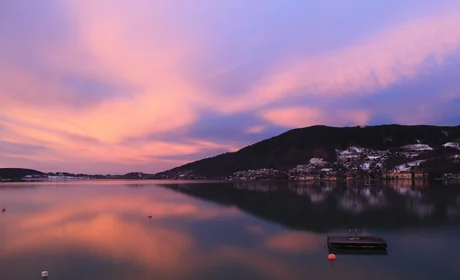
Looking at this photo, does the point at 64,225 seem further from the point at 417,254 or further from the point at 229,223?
the point at 417,254

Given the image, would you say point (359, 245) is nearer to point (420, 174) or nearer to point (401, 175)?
point (420, 174)

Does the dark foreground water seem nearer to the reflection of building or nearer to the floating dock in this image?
the floating dock

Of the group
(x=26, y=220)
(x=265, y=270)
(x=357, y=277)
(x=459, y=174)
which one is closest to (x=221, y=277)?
(x=265, y=270)

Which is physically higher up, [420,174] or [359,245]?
[420,174]

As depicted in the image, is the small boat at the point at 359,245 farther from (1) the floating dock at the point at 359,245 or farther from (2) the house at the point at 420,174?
(2) the house at the point at 420,174

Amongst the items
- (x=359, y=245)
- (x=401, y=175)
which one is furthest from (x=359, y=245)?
(x=401, y=175)

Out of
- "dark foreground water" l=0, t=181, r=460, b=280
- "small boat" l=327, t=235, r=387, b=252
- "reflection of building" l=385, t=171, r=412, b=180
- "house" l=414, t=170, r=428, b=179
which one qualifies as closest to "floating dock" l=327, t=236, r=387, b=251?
"small boat" l=327, t=235, r=387, b=252

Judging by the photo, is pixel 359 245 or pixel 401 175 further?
pixel 401 175

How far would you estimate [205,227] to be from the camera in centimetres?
3394

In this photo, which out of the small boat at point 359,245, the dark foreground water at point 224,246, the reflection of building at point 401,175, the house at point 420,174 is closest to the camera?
the dark foreground water at point 224,246

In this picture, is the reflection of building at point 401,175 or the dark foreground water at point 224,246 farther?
the reflection of building at point 401,175

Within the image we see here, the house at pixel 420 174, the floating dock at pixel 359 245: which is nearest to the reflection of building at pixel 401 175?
the house at pixel 420 174

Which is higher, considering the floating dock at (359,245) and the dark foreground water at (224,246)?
the floating dock at (359,245)

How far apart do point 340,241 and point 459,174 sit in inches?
7041
